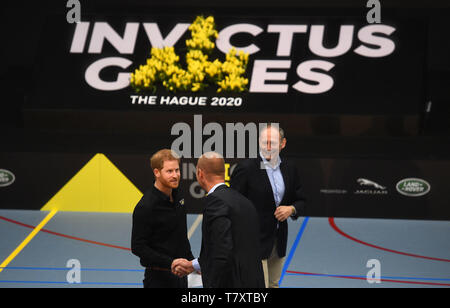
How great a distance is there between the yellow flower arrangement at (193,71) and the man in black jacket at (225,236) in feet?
20.2

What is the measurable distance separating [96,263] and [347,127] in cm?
431

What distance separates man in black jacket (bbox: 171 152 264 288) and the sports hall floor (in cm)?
269

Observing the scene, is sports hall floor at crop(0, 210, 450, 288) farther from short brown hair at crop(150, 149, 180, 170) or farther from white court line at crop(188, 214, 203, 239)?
short brown hair at crop(150, 149, 180, 170)

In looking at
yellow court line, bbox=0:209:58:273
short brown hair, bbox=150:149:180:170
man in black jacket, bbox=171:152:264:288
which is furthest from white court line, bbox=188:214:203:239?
man in black jacket, bbox=171:152:264:288

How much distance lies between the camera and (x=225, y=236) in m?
4.49

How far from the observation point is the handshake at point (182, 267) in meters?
4.94

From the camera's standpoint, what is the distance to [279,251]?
6117 mm

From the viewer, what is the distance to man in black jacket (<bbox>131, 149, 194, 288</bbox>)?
499 cm

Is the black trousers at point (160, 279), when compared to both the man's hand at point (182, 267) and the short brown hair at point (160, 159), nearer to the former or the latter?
the man's hand at point (182, 267)

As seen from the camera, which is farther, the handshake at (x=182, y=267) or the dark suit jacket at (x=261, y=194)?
the dark suit jacket at (x=261, y=194)

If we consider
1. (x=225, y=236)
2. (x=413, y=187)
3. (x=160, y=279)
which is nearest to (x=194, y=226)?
(x=413, y=187)

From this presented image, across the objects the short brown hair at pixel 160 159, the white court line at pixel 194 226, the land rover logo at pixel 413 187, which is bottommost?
the short brown hair at pixel 160 159

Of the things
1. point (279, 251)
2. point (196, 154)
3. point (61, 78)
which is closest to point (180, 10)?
point (61, 78)

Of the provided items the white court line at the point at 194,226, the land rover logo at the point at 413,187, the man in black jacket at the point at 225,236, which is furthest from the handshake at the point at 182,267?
the land rover logo at the point at 413,187
